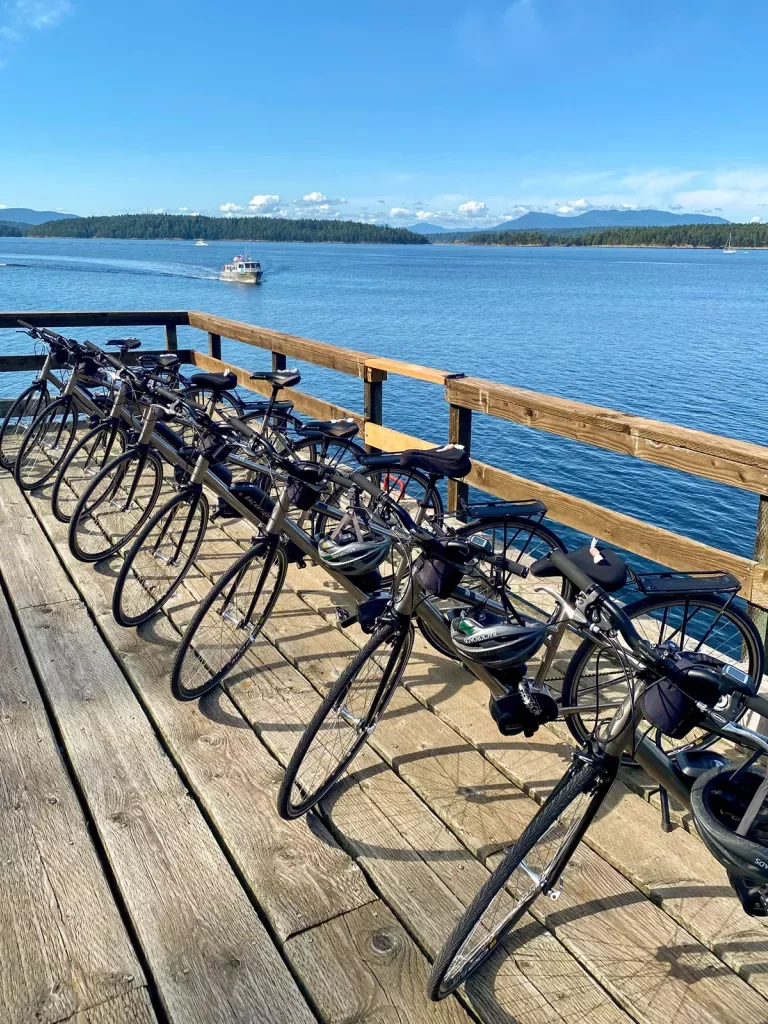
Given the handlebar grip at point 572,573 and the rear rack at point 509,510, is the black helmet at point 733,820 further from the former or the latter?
the rear rack at point 509,510

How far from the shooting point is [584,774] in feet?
5.32

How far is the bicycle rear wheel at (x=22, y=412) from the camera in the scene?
18.6 feet

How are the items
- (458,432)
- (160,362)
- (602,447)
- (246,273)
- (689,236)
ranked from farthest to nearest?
(689,236), (246,273), (160,362), (458,432), (602,447)

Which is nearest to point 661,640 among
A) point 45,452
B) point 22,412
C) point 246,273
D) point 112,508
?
point 112,508

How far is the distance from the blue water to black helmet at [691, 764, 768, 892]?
887cm

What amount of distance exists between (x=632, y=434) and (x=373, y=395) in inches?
90.3

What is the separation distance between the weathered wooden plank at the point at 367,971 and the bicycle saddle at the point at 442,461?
1.59m

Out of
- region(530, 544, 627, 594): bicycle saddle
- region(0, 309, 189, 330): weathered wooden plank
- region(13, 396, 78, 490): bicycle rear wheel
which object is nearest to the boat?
region(0, 309, 189, 330): weathered wooden plank

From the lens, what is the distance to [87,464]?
4.84 meters

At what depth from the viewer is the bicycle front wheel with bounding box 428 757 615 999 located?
1633 mm

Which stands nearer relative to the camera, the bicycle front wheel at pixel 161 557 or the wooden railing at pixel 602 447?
the wooden railing at pixel 602 447

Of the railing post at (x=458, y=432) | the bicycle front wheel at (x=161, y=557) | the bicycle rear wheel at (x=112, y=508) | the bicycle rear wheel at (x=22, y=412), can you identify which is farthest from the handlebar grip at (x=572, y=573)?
the bicycle rear wheel at (x=22, y=412)

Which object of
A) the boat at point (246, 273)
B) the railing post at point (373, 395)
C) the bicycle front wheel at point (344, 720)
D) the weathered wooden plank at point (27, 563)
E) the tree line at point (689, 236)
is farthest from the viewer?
the tree line at point (689, 236)

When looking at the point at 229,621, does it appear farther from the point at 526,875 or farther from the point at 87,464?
the point at 87,464
